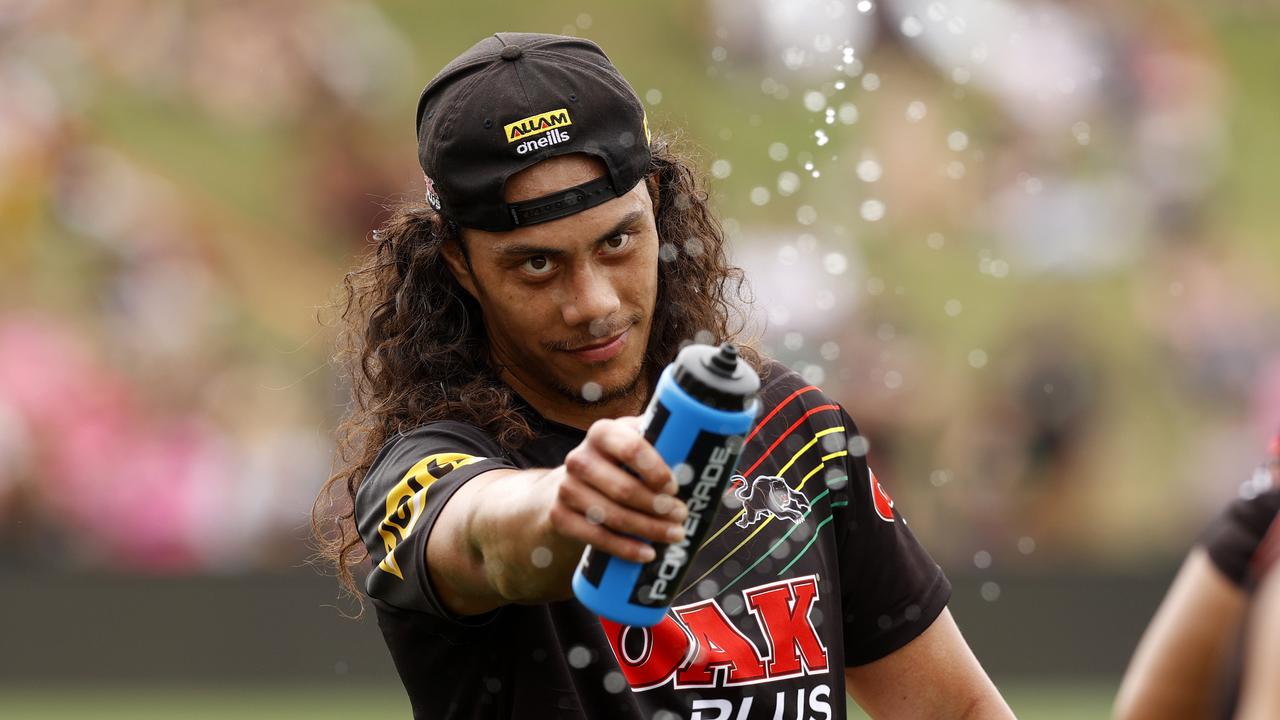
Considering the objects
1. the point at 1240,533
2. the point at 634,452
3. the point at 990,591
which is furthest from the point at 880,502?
the point at 990,591

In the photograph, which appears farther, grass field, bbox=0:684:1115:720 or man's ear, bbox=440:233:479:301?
grass field, bbox=0:684:1115:720

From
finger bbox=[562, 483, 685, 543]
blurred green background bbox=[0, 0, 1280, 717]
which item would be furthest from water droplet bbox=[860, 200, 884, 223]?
finger bbox=[562, 483, 685, 543]

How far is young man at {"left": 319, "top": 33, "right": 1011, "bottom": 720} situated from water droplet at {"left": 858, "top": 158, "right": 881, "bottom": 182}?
9996mm

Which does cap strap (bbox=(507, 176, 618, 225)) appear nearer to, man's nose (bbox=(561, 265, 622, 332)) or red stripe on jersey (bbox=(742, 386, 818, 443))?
man's nose (bbox=(561, 265, 622, 332))

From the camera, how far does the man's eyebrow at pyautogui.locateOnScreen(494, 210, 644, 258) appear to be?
3.19 m

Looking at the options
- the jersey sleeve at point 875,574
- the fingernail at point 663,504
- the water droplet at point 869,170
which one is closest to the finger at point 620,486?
the fingernail at point 663,504

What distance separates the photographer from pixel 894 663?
11.7 feet

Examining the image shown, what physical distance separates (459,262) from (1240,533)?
1645 millimetres

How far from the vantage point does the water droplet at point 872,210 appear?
45.7 feet

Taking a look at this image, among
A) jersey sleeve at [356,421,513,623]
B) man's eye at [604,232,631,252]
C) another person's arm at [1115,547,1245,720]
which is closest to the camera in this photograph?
another person's arm at [1115,547,1245,720]

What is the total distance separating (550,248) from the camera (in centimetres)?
319

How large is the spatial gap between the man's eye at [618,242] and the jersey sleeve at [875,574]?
0.61m

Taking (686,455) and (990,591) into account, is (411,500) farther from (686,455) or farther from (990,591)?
(990,591)

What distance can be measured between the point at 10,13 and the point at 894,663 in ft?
36.5
